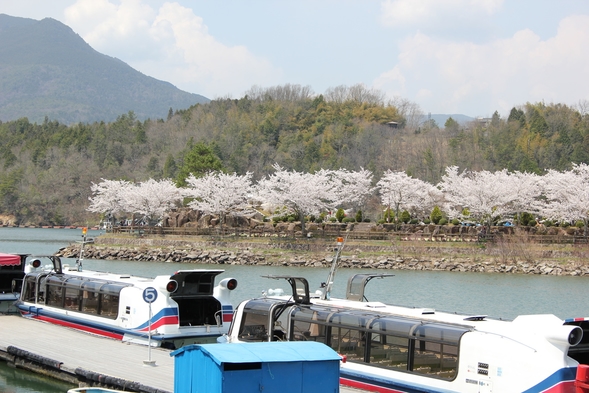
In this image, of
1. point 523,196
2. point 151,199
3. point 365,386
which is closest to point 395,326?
point 365,386

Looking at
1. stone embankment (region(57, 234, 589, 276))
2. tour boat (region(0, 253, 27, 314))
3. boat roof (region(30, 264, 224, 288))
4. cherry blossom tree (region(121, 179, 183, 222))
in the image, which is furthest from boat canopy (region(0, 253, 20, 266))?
cherry blossom tree (region(121, 179, 183, 222))

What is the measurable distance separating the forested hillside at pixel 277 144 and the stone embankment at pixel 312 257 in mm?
40383

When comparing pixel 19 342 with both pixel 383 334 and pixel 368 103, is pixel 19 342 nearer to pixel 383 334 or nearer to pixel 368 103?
pixel 383 334

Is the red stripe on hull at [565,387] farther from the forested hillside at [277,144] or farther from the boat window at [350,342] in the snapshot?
the forested hillside at [277,144]

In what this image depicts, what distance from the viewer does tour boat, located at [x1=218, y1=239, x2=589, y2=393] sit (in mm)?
12445

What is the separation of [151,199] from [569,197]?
4099 cm

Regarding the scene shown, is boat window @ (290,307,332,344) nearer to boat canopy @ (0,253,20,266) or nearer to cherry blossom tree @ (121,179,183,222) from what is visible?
boat canopy @ (0,253,20,266)

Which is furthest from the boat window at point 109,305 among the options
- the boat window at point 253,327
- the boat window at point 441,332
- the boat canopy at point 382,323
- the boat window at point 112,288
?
the boat window at point 441,332

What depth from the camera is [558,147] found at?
111938 mm

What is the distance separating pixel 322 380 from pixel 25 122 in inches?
7503

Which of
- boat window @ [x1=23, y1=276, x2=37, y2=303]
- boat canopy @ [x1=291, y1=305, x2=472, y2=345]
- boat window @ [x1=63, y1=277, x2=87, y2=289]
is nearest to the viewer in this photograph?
boat canopy @ [x1=291, y1=305, x2=472, y2=345]

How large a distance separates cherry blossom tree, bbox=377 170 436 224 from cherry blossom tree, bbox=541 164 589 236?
38.7 feet

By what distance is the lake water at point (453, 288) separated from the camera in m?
35.8

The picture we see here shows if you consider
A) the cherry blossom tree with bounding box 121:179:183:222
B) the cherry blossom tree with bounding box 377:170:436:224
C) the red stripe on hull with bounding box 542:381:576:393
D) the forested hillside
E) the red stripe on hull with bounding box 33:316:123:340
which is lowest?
the red stripe on hull with bounding box 33:316:123:340
